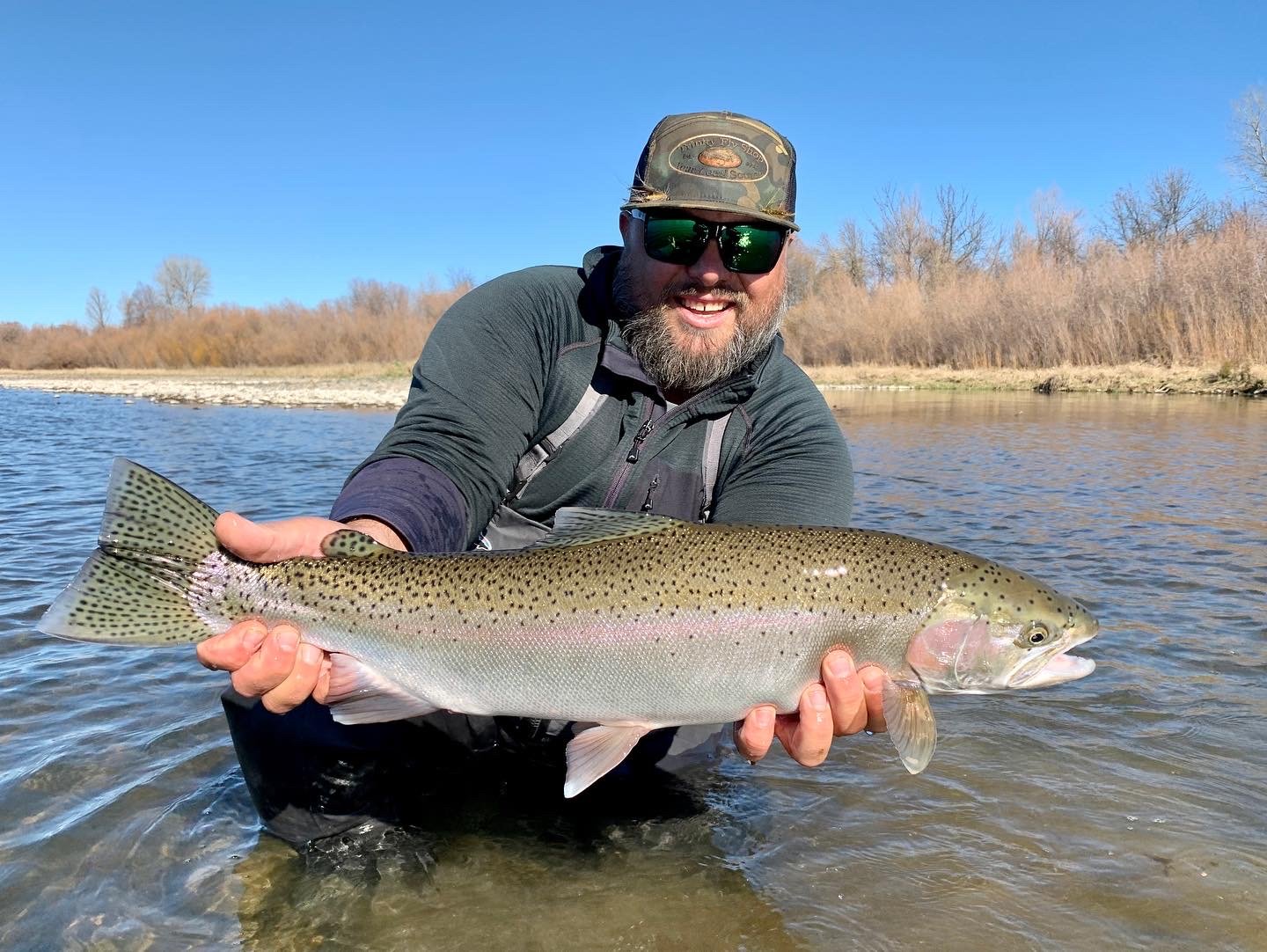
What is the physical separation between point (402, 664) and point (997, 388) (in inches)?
1108

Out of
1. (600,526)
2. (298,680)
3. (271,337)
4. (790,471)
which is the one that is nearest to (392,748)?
(298,680)

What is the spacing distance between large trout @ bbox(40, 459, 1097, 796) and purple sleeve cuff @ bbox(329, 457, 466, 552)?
125 millimetres

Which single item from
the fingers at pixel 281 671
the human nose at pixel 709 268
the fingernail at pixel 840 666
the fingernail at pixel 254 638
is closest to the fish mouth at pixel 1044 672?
the fingernail at pixel 840 666

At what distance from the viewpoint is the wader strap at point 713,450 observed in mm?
3330

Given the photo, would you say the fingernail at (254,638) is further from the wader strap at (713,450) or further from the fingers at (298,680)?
the wader strap at (713,450)

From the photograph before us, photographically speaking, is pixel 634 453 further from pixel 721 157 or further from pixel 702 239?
pixel 721 157

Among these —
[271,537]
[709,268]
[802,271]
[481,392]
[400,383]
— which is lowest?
[271,537]

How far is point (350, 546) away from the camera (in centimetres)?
252

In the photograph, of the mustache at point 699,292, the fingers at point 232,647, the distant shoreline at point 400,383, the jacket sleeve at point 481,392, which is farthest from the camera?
the distant shoreline at point 400,383

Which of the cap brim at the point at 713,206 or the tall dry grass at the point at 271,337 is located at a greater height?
the tall dry grass at the point at 271,337

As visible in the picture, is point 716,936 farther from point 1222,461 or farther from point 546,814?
point 1222,461

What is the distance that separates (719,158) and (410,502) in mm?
1662

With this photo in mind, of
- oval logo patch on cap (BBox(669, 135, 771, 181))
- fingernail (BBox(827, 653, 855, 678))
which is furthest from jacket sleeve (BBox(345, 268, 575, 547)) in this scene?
fingernail (BBox(827, 653, 855, 678))

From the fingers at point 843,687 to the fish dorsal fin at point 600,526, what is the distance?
58 cm
